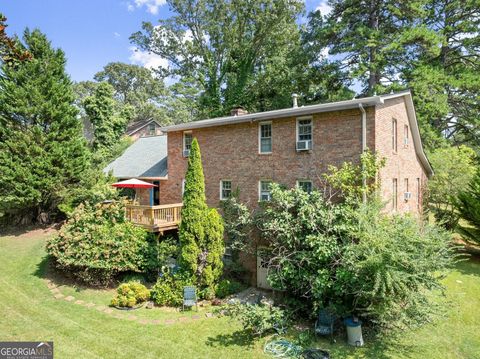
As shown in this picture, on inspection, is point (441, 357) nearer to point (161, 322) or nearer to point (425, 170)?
point (161, 322)

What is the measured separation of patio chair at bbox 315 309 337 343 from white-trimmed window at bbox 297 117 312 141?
699cm

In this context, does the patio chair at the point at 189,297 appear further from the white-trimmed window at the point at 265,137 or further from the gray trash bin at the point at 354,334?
the white-trimmed window at the point at 265,137

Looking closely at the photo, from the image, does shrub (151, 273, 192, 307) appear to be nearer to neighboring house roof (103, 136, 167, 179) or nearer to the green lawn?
the green lawn

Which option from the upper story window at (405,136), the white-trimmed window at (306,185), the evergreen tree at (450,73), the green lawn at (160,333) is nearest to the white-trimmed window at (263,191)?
the white-trimmed window at (306,185)

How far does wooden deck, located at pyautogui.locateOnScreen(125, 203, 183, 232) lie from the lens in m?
14.8

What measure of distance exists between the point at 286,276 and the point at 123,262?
7.50 m

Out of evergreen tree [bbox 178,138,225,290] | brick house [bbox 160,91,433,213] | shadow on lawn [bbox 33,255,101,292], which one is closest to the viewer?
brick house [bbox 160,91,433,213]

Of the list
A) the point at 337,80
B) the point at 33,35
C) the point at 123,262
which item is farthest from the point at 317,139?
the point at 33,35

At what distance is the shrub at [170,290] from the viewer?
12047 mm

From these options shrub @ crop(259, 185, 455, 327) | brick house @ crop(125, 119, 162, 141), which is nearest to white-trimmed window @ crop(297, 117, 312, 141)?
shrub @ crop(259, 185, 455, 327)

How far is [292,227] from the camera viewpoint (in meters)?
11.2

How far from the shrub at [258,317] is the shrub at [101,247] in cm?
579

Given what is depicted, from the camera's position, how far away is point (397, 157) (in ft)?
46.1

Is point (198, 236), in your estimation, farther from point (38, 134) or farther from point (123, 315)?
point (38, 134)
